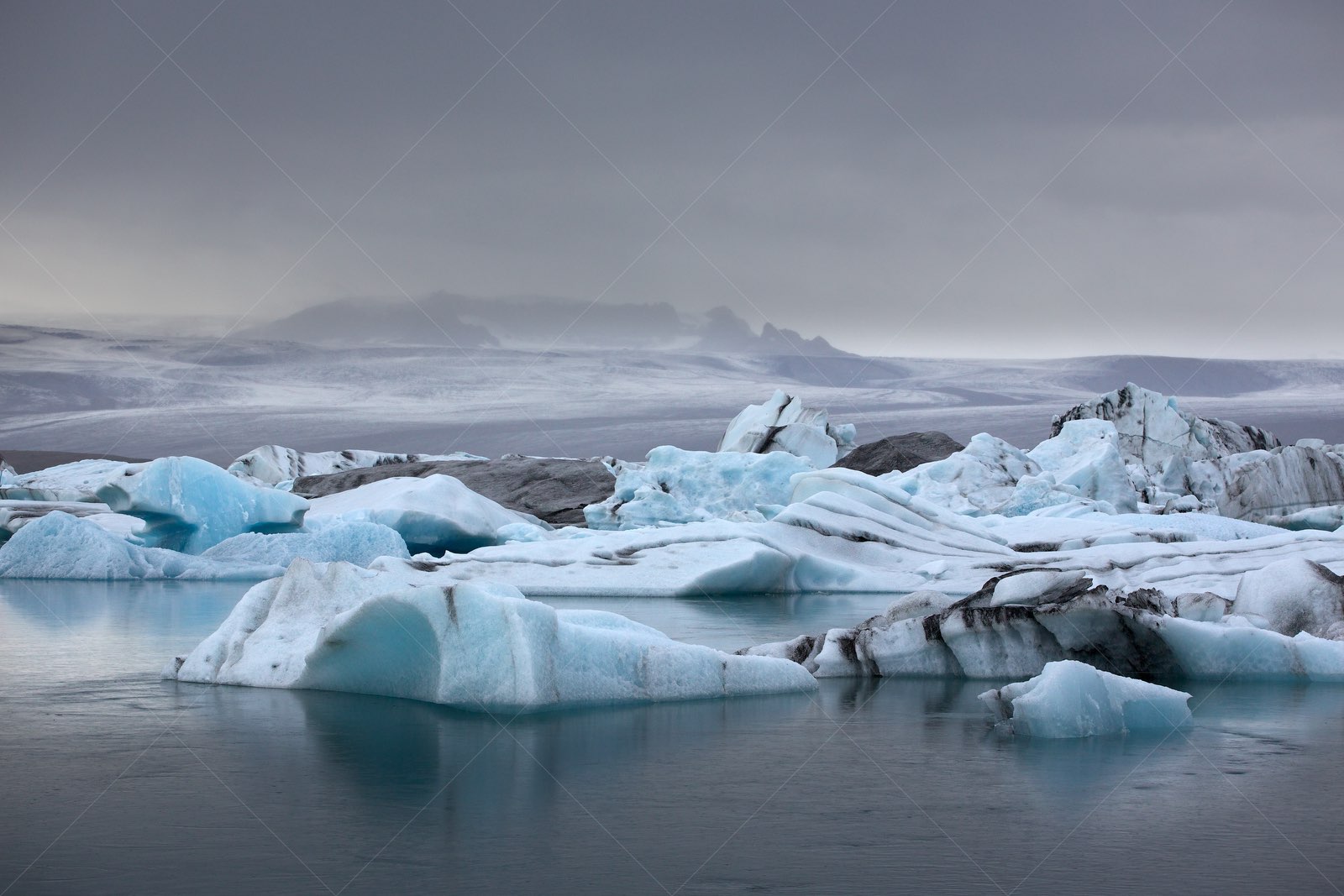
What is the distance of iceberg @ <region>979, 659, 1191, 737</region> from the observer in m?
5.38

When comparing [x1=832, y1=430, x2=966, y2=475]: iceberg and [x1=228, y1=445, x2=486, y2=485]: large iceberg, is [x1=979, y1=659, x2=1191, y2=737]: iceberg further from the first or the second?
[x1=228, y1=445, x2=486, y2=485]: large iceberg

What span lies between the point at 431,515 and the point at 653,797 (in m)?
15.0

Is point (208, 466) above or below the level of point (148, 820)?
above

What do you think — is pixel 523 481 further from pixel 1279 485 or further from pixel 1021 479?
pixel 1279 485

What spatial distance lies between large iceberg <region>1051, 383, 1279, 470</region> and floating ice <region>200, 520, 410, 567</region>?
15249mm

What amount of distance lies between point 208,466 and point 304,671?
454 inches

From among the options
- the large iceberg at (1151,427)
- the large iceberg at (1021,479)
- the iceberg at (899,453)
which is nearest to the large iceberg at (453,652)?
the large iceberg at (1021,479)

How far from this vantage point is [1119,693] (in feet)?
18.5

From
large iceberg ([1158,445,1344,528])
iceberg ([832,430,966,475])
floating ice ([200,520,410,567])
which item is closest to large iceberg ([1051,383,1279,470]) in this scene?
large iceberg ([1158,445,1344,528])

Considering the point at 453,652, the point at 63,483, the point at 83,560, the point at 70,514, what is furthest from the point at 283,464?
the point at 453,652

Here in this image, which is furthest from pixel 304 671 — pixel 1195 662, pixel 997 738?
pixel 1195 662

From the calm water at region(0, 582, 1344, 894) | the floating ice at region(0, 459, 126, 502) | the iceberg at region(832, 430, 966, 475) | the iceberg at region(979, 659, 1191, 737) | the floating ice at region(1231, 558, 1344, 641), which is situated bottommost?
the calm water at region(0, 582, 1344, 894)

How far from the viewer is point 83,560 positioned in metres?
15.6

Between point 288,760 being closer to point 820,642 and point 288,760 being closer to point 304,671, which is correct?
point 304,671
